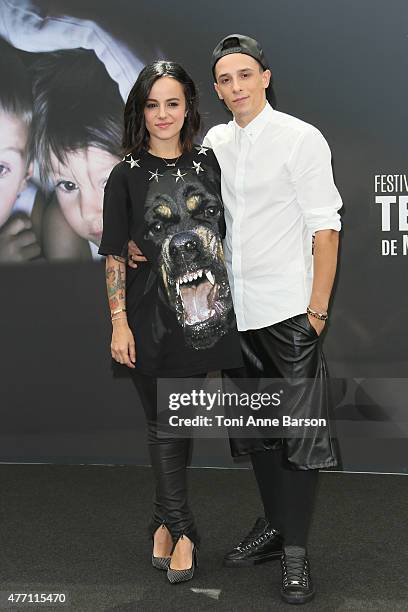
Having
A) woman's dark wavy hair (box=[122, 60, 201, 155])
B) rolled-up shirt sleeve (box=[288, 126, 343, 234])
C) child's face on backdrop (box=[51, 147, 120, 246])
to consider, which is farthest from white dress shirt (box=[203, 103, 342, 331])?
child's face on backdrop (box=[51, 147, 120, 246])

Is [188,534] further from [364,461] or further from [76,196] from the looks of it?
[76,196]

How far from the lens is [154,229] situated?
2.12 metres

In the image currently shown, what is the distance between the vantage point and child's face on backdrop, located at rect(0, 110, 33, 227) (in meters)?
3.50

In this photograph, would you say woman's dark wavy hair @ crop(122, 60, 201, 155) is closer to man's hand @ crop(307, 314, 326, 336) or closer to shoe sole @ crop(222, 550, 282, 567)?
man's hand @ crop(307, 314, 326, 336)

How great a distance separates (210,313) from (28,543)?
39.7 inches

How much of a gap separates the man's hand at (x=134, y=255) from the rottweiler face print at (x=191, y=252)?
1.9 inches

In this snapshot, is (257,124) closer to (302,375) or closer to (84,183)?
(302,375)

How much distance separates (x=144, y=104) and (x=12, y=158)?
1562mm

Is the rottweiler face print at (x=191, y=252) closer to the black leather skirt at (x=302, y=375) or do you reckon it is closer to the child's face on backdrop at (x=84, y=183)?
the black leather skirt at (x=302, y=375)

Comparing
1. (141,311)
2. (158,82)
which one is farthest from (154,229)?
(158,82)

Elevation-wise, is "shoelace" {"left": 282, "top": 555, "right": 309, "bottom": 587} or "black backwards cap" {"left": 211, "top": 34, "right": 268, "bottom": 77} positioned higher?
"black backwards cap" {"left": 211, "top": 34, "right": 268, "bottom": 77}

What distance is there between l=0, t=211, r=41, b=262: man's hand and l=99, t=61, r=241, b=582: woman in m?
1.45

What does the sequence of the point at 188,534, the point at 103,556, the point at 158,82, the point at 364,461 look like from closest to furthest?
1. the point at 158,82
2. the point at 188,534
3. the point at 103,556
4. the point at 364,461

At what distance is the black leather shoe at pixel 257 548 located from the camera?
2369 millimetres
